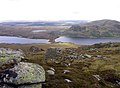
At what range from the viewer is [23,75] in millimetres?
15961

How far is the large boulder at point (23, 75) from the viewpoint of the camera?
15.8 metres

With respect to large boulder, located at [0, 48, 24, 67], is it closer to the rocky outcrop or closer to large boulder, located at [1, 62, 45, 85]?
the rocky outcrop

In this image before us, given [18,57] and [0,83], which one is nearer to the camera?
[0,83]

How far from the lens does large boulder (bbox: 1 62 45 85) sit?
15.8m

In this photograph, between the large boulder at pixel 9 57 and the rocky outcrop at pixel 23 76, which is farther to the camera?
the large boulder at pixel 9 57

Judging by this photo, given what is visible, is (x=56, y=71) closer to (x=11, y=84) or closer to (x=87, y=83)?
(x=87, y=83)

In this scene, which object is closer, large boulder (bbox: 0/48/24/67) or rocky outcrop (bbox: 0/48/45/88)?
rocky outcrop (bbox: 0/48/45/88)

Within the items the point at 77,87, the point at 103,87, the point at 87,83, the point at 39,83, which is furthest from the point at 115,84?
the point at 39,83

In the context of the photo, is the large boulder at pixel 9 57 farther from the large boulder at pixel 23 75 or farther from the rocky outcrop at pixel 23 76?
the large boulder at pixel 23 75

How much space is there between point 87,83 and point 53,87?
364cm

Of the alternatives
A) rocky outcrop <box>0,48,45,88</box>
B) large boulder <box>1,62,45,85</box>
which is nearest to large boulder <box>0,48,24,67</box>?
rocky outcrop <box>0,48,45,88</box>

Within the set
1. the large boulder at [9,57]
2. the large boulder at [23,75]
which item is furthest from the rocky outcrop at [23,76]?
the large boulder at [9,57]

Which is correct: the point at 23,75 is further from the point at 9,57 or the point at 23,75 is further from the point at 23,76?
the point at 9,57

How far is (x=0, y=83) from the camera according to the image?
16.2m
